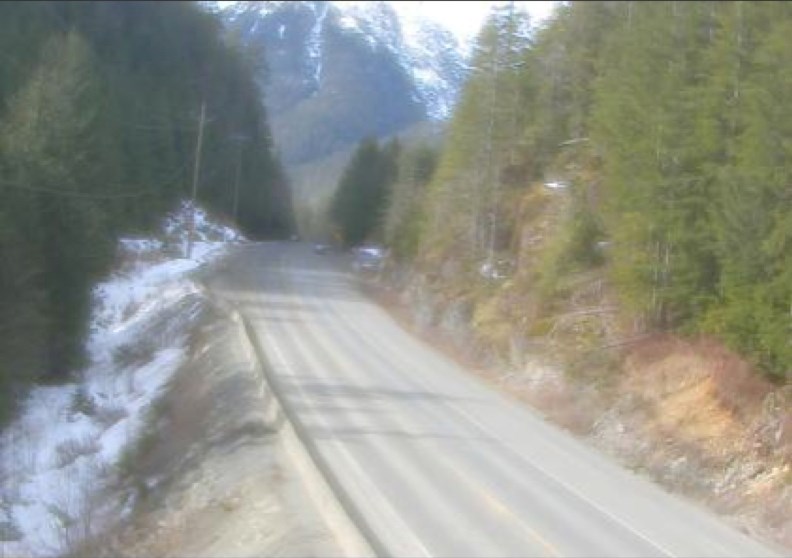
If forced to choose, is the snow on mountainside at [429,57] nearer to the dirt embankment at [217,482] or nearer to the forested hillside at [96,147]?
the forested hillside at [96,147]

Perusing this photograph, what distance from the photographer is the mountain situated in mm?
61031

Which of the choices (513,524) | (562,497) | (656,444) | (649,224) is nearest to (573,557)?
(513,524)

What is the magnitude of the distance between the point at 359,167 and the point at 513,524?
324 feet

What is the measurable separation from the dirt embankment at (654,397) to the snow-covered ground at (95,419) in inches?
394

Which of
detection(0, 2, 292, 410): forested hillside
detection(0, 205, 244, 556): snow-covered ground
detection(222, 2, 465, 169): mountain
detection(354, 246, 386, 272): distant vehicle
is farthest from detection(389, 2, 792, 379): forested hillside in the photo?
detection(354, 246, 386, 272): distant vehicle

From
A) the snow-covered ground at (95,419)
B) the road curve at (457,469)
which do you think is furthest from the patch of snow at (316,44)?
the road curve at (457,469)

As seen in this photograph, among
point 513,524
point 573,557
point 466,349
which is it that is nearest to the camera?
point 573,557

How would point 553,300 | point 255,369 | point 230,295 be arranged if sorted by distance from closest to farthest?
point 255,369 < point 553,300 < point 230,295

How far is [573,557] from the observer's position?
15406mm

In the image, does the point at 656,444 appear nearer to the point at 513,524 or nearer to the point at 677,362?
the point at 677,362

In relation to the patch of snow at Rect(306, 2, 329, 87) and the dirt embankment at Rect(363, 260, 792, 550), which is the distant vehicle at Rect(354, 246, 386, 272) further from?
the dirt embankment at Rect(363, 260, 792, 550)

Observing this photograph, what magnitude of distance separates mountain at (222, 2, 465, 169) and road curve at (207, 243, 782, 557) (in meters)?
21.4

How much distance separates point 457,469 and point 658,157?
33.7ft

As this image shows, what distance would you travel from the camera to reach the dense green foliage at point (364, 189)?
112m
